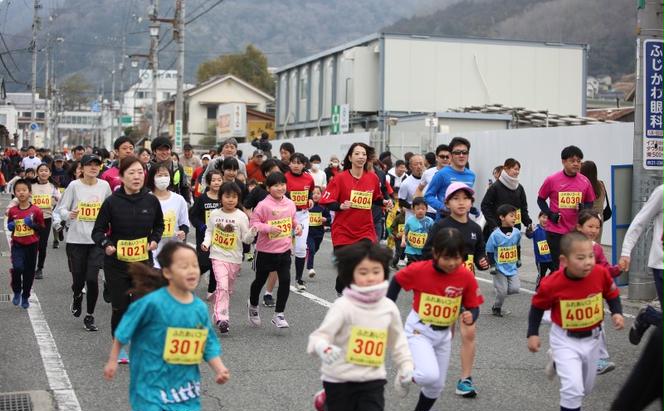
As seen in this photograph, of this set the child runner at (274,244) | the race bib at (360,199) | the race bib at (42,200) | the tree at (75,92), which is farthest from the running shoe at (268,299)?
the tree at (75,92)

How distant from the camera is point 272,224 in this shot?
10617 millimetres

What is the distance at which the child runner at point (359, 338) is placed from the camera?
220 inches

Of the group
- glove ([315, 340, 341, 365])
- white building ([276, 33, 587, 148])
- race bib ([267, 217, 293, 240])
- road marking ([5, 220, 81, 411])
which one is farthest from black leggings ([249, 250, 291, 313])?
white building ([276, 33, 587, 148])

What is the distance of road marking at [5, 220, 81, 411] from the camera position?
754cm

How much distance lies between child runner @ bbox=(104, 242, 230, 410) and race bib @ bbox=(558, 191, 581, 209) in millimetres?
6329

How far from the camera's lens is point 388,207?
1187 cm

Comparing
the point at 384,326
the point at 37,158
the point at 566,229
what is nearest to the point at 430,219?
the point at 566,229

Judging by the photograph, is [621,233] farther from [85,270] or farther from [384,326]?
[384,326]

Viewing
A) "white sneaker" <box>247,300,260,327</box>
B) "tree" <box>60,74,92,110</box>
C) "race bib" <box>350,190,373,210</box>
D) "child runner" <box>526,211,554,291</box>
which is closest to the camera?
"white sneaker" <box>247,300,260,327</box>

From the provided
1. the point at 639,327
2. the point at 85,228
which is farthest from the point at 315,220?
the point at 639,327

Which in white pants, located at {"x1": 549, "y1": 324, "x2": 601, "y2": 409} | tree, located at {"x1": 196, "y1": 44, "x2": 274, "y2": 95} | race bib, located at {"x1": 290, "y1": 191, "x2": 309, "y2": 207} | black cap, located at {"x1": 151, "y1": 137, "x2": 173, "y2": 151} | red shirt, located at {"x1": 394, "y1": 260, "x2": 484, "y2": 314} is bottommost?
white pants, located at {"x1": 549, "y1": 324, "x2": 601, "y2": 409}

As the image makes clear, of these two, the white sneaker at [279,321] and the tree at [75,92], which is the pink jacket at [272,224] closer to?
the white sneaker at [279,321]

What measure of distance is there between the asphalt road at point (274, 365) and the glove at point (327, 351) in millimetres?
2067

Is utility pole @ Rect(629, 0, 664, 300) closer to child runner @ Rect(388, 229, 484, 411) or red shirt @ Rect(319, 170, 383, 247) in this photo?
red shirt @ Rect(319, 170, 383, 247)
